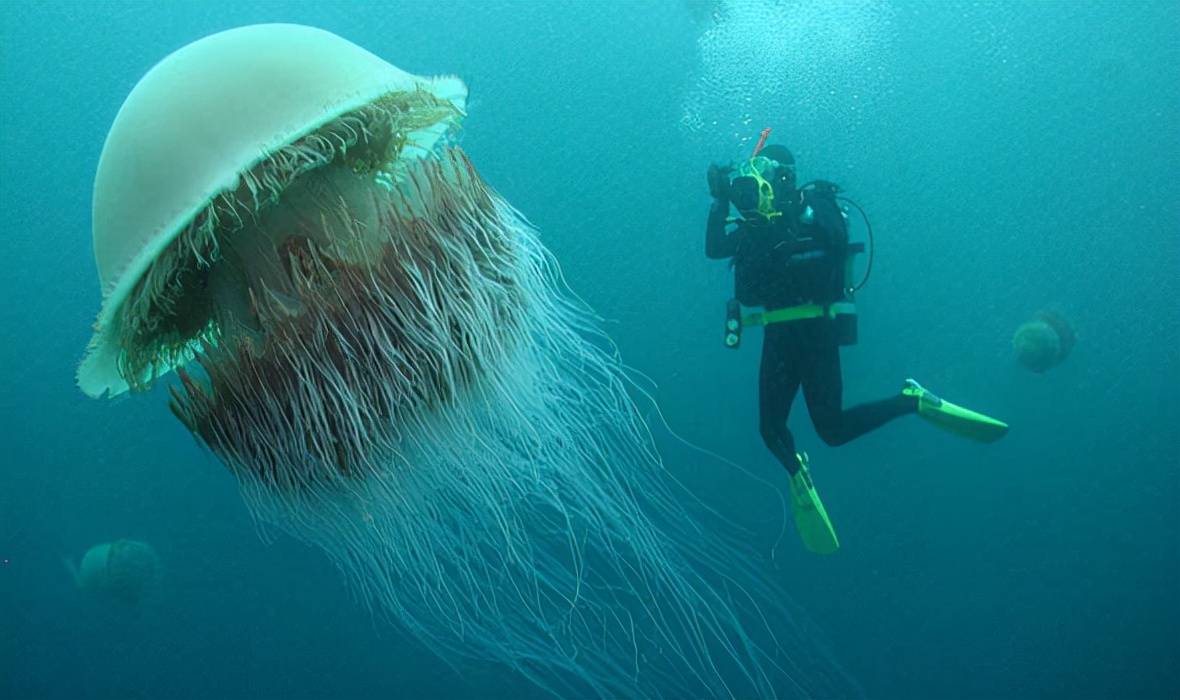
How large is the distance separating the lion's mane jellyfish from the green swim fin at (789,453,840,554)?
271 centimetres

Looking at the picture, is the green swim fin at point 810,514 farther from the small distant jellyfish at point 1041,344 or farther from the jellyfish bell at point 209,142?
the small distant jellyfish at point 1041,344

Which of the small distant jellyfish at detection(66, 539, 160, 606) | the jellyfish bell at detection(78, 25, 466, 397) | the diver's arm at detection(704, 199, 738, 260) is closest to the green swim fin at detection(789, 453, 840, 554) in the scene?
the diver's arm at detection(704, 199, 738, 260)

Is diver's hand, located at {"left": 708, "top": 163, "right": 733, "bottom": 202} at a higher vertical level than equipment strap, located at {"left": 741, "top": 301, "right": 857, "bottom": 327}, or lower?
higher

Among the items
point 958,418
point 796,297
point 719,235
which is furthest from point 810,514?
point 719,235

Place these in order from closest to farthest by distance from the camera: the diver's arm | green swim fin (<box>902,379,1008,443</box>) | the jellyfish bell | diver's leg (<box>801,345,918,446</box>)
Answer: the jellyfish bell → the diver's arm → diver's leg (<box>801,345,918,446</box>) → green swim fin (<box>902,379,1008,443</box>)

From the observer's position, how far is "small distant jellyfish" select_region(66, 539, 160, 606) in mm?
7996

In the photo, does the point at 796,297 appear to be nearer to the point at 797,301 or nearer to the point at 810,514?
the point at 797,301

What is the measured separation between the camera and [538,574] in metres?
2.51

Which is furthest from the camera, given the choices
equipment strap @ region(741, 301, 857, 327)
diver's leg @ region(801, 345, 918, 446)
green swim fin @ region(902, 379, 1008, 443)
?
green swim fin @ region(902, 379, 1008, 443)

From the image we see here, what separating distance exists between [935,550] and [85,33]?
13731 millimetres

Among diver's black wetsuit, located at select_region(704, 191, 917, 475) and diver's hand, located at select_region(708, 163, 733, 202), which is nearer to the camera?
diver's hand, located at select_region(708, 163, 733, 202)

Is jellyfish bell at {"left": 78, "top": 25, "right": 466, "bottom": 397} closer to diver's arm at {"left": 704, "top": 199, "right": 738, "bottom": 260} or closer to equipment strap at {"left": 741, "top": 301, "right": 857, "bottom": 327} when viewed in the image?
diver's arm at {"left": 704, "top": 199, "right": 738, "bottom": 260}

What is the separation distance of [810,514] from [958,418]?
1271mm

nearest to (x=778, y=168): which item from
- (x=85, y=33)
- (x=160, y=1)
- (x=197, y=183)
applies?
(x=197, y=183)
